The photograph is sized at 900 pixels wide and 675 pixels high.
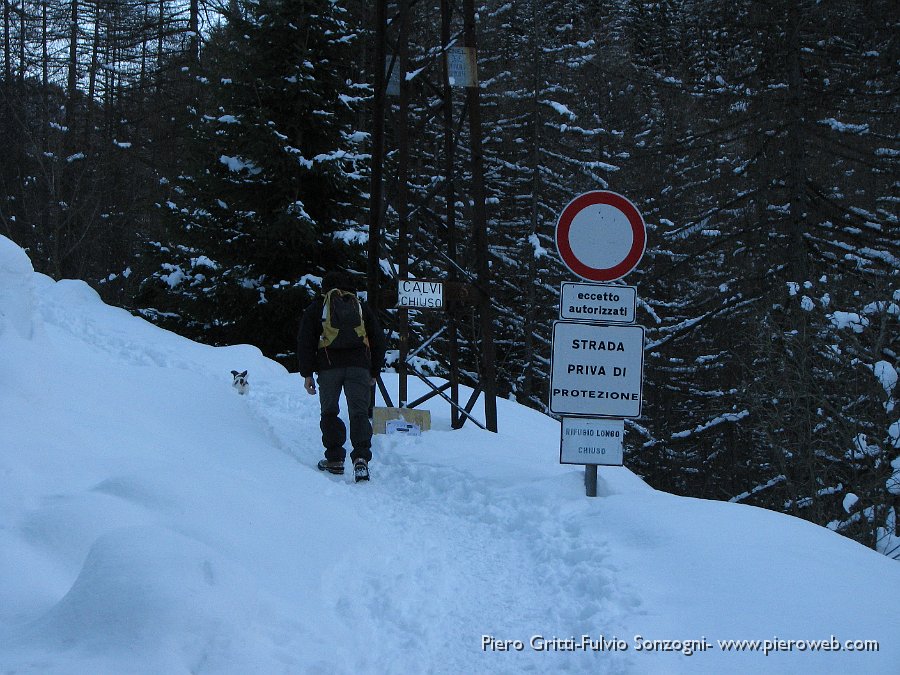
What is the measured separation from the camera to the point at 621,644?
338cm

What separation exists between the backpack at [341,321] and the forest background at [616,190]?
265cm

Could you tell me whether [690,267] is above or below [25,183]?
below

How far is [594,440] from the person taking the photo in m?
5.68

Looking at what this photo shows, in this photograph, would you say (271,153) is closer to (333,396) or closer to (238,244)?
(238,244)

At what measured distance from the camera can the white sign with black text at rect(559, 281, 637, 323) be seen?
18.6 feet

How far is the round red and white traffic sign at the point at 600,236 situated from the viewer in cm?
555

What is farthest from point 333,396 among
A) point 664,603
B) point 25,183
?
point 25,183

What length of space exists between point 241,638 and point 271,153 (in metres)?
15.5

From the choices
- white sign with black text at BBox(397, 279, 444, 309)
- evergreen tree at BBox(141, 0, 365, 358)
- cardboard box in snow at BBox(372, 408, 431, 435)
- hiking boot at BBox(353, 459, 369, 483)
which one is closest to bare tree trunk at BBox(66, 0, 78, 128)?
evergreen tree at BBox(141, 0, 365, 358)

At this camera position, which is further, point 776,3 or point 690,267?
point 690,267

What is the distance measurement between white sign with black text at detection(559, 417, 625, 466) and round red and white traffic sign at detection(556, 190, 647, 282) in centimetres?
108

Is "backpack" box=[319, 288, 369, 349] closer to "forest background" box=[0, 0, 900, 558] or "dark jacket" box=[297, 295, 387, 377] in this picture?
"dark jacket" box=[297, 295, 387, 377]

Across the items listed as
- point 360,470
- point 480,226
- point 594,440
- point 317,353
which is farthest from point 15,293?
point 480,226

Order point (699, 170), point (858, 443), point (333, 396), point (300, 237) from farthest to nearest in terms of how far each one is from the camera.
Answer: point (699, 170) < point (300, 237) < point (858, 443) < point (333, 396)
